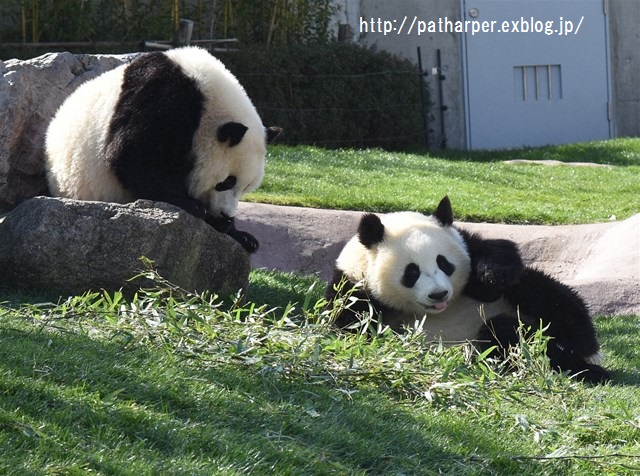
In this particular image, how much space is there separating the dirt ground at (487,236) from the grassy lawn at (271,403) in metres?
2.98

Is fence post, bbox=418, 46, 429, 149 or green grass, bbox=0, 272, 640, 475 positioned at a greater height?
fence post, bbox=418, 46, 429, 149

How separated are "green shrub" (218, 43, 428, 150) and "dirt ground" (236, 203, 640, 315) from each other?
5565 mm

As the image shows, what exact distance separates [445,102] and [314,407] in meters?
15.1

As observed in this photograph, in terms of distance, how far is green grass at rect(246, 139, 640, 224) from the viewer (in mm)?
10234

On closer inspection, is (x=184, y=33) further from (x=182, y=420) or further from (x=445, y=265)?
(x=182, y=420)

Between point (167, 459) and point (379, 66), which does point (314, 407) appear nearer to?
point (167, 459)

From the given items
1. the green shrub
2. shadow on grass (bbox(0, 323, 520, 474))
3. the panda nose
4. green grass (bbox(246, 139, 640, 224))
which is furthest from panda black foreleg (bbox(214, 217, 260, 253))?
the green shrub

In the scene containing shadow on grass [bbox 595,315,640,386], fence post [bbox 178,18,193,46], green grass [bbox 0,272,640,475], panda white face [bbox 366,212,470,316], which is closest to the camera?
green grass [bbox 0,272,640,475]

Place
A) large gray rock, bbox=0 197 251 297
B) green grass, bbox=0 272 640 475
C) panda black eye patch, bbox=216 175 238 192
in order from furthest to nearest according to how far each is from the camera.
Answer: panda black eye patch, bbox=216 175 238 192 → large gray rock, bbox=0 197 251 297 → green grass, bbox=0 272 640 475

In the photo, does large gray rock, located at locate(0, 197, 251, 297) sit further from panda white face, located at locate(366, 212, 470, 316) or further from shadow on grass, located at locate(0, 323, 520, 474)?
shadow on grass, located at locate(0, 323, 520, 474)

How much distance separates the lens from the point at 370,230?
5.46m

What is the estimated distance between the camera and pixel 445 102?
18.3m

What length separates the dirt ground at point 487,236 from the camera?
326 inches

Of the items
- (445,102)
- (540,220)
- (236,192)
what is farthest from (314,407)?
(445,102)
